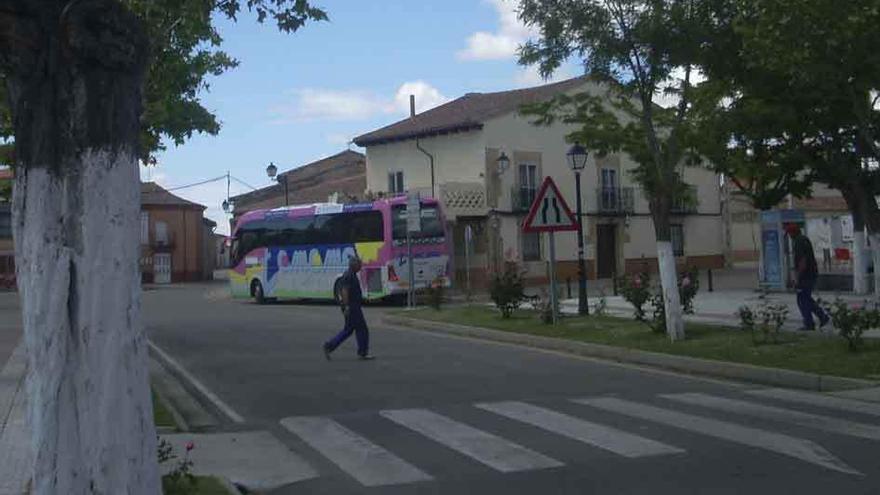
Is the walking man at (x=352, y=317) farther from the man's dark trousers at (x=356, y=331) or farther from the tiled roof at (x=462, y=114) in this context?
the tiled roof at (x=462, y=114)

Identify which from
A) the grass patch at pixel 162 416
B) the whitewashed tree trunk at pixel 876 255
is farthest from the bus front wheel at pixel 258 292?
the grass patch at pixel 162 416

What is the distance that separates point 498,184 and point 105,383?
3996 cm

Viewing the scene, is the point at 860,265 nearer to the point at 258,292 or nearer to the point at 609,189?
the point at 258,292

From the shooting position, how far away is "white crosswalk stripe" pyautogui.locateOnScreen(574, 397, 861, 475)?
8734 millimetres

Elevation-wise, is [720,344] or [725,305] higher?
[725,305]

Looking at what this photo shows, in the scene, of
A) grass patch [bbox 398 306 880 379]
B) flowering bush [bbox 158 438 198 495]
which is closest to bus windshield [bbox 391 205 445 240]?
grass patch [bbox 398 306 880 379]

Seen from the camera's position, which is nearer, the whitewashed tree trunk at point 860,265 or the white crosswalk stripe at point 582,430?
the white crosswalk stripe at point 582,430

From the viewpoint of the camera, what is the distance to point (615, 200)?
5009 cm

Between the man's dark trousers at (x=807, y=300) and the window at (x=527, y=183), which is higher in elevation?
the window at (x=527, y=183)

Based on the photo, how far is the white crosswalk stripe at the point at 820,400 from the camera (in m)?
11.2

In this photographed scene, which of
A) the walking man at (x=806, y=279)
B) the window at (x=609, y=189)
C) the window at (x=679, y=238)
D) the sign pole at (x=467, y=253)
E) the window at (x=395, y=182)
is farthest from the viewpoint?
the window at (x=679, y=238)

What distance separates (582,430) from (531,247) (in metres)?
36.7

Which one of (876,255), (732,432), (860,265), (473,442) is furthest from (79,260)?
(860,265)

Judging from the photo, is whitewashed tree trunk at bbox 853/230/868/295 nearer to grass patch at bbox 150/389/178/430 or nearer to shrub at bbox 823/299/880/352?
shrub at bbox 823/299/880/352
